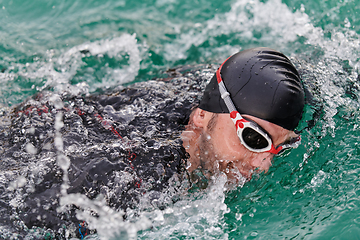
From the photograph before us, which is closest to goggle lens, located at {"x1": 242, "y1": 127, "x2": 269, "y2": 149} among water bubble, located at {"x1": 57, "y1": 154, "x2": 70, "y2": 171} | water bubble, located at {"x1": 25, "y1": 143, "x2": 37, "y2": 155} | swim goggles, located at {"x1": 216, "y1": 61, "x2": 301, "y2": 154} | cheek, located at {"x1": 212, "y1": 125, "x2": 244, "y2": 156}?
swim goggles, located at {"x1": 216, "y1": 61, "x2": 301, "y2": 154}

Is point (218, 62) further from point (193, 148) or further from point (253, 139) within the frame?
point (253, 139)

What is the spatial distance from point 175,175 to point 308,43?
11.2ft

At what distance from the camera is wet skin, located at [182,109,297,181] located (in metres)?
2.46

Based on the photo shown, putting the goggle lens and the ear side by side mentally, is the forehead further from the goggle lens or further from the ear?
the ear

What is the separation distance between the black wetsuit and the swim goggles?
65 centimetres

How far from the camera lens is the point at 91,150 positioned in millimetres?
2570

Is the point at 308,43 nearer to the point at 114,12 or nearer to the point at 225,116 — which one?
the point at 225,116

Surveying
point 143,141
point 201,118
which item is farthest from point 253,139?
point 143,141

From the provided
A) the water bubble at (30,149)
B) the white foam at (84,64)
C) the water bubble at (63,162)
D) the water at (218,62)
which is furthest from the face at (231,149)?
the white foam at (84,64)

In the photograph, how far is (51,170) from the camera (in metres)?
2.36

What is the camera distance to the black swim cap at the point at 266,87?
221cm

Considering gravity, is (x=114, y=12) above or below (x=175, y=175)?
above

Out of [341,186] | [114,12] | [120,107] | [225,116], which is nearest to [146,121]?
[120,107]

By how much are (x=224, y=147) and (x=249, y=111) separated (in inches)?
17.0
